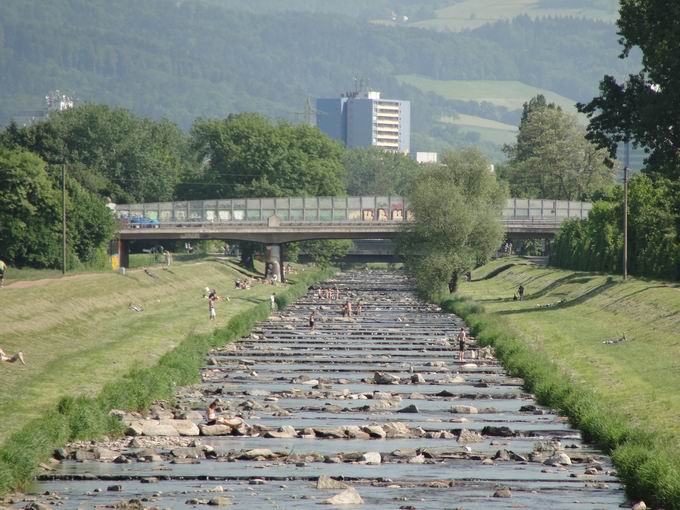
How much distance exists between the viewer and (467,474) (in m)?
44.1

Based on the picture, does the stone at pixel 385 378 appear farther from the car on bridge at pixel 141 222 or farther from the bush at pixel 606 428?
the car on bridge at pixel 141 222

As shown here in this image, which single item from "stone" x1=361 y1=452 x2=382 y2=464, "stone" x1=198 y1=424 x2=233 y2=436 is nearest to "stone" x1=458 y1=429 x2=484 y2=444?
"stone" x1=361 y1=452 x2=382 y2=464

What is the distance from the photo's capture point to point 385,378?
7306 cm

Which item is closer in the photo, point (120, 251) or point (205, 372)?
point (205, 372)

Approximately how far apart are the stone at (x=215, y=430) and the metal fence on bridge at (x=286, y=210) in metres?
123

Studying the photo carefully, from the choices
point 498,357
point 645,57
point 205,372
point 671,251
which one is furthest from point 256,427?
point 671,251

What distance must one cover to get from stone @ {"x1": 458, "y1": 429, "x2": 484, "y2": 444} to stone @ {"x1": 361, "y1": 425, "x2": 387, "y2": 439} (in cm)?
266

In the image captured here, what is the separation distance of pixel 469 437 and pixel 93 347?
3136 centimetres

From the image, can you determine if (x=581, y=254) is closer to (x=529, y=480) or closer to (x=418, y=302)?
(x=418, y=302)

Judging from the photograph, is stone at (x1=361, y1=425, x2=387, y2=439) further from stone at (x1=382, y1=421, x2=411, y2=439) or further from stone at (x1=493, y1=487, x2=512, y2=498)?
stone at (x1=493, y1=487, x2=512, y2=498)

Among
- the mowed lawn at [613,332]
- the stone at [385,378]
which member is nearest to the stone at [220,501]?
the mowed lawn at [613,332]

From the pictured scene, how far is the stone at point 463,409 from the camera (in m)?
59.4

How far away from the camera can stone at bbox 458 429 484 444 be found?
51094 mm

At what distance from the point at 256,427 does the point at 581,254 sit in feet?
308
